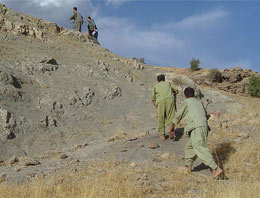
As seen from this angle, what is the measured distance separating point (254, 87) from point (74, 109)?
664 inches

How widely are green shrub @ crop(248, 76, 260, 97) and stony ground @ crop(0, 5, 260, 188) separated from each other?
758cm

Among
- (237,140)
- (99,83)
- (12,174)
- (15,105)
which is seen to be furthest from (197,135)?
(99,83)

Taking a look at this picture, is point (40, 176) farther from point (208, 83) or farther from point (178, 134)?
point (208, 83)

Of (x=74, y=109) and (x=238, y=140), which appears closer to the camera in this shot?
(x=238, y=140)

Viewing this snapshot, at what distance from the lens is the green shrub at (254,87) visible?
23.0 meters

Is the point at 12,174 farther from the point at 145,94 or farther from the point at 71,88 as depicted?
the point at 145,94

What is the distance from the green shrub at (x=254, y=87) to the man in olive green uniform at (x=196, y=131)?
19.5 metres

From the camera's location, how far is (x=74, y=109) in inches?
416

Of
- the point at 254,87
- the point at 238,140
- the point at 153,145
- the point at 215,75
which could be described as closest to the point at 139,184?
the point at 153,145

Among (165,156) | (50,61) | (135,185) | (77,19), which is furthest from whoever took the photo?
(77,19)

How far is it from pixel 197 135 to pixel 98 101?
6.96 m

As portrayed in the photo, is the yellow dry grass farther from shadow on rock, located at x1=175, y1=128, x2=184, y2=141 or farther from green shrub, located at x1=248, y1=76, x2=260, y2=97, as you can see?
green shrub, located at x1=248, y1=76, x2=260, y2=97

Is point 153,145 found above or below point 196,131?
below

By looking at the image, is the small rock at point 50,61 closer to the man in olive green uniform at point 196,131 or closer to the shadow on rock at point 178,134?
the shadow on rock at point 178,134
